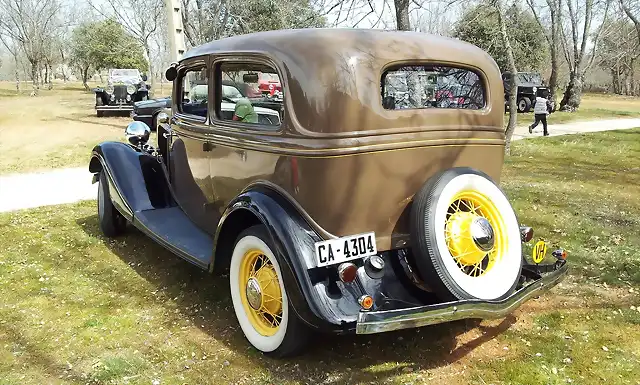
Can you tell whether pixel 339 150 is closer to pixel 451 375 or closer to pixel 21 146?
pixel 451 375

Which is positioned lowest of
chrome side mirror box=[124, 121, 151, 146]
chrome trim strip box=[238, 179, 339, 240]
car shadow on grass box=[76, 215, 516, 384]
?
car shadow on grass box=[76, 215, 516, 384]

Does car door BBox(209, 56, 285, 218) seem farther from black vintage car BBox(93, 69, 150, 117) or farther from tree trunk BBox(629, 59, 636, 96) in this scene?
tree trunk BBox(629, 59, 636, 96)

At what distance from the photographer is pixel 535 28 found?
3294 centimetres

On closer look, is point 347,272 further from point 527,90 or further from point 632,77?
point 632,77

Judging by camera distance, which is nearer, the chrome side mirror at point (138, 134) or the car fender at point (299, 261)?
the car fender at point (299, 261)

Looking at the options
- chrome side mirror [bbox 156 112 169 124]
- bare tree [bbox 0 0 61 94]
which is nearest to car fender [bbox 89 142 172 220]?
chrome side mirror [bbox 156 112 169 124]

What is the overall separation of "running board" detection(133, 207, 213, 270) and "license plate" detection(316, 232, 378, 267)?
1.14 m

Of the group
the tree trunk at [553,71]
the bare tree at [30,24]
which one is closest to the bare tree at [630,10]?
the tree trunk at [553,71]

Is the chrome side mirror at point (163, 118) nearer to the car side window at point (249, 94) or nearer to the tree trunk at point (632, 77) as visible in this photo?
the car side window at point (249, 94)

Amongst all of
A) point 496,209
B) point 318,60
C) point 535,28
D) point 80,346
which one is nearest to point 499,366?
point 496,209

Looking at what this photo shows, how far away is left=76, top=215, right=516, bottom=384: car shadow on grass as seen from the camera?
3.25 meters

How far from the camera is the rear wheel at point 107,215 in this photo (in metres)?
5.71

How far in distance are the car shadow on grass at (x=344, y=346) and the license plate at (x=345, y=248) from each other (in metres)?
0.54

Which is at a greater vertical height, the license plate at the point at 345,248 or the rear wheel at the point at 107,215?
the license plate at the point at 345,248
